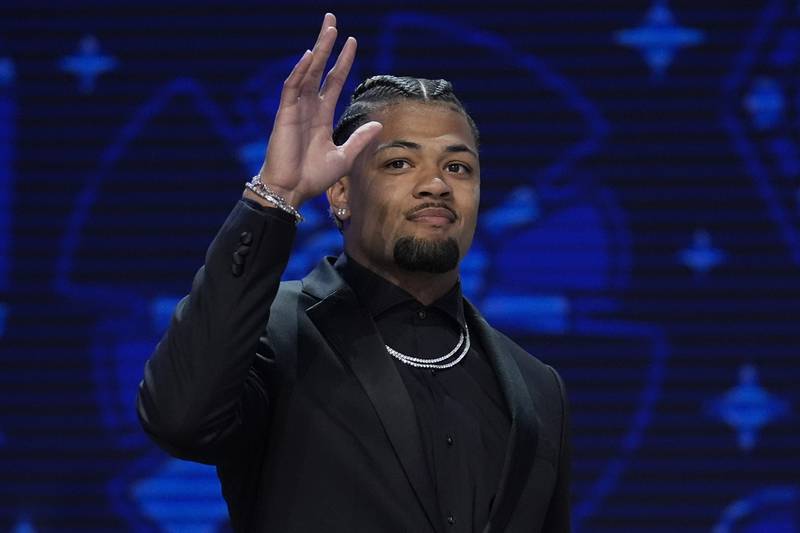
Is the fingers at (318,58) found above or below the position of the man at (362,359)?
above

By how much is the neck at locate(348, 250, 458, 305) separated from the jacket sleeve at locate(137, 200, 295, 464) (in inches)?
15.2

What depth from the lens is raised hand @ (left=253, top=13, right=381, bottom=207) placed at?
2076 millimetres

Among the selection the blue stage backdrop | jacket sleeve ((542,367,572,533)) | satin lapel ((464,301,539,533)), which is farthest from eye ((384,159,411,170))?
the blue stage backdrop

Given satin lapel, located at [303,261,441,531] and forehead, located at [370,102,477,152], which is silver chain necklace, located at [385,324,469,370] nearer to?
satin lapel, located at [303,261,441,531]

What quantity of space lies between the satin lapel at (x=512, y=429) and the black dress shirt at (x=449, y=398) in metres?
0.02

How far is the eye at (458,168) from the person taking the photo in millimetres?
2396

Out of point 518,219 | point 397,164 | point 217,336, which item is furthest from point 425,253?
point 518,219

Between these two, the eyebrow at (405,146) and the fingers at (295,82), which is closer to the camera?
the fingers at (295,82)

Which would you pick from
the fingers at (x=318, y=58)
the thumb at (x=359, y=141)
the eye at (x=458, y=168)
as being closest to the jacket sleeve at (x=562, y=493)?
the eye at (x=458, y=168)

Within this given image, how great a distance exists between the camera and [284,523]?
2.16 metres

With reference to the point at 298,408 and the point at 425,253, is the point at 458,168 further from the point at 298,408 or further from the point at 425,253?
the point at 298,408

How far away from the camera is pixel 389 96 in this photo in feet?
8.16

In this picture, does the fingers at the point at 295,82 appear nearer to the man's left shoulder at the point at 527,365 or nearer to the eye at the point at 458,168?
the eye at the point at 458,168

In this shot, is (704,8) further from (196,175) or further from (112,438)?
(112,438)
